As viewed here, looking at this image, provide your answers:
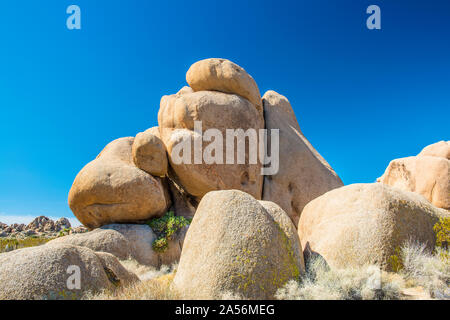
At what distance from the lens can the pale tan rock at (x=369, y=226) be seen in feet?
17.3

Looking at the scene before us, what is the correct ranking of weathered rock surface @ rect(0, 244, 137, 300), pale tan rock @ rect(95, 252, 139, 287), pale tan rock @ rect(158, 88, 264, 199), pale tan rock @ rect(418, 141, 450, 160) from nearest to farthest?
weathered rock surface @ rect(0, 244, 137, 300)
pale tan rock @ rect(95, 252, 139, 287)
pale tan rock @ rect(158, 88, 264, 199)
pale tan rock @ rect(418, 141, 450, 160)

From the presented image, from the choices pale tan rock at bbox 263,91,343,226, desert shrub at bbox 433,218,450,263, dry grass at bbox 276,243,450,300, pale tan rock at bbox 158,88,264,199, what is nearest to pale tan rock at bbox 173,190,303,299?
dry grass at bbox 276,243,450,300

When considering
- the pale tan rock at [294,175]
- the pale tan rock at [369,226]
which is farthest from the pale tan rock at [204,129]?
the pale tan rock at [369,226]

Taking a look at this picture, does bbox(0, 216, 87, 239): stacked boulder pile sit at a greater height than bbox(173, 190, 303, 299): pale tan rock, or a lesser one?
lesser

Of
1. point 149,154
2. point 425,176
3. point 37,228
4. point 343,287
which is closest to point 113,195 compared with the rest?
point 149,154

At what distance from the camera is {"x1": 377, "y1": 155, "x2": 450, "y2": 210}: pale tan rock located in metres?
14.0

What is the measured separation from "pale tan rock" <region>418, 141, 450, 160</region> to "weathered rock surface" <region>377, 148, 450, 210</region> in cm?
353

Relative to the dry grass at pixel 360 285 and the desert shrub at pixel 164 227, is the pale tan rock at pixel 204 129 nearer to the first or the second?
the desert shrub at pixel 164 227

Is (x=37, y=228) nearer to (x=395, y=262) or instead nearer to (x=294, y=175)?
(x=294, y=175)

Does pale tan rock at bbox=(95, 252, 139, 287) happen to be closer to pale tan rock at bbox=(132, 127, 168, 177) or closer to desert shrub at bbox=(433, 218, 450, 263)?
desert shrub at bbox=(433, 218, 450, 263)

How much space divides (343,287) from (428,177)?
13.4m

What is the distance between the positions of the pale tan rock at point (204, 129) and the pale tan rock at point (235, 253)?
8152mm
